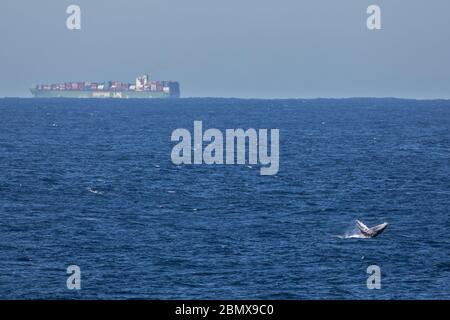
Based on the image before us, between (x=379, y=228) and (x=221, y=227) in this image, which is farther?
(x=221, y=227)

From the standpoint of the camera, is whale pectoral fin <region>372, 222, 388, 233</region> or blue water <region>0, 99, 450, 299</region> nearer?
blue water <region>0, 99, 450, 299</region>

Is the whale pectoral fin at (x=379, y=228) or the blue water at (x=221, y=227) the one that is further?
the whale pectoral fin at (x=379, y=228)

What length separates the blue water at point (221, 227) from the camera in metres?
49.6

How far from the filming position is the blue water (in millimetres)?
49594

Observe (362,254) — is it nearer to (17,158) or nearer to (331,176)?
(331,176)

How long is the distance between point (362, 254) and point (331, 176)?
51.5 m

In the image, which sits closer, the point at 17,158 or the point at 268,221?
the point at 268,221

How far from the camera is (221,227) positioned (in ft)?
228

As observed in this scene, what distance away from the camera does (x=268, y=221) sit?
73125mm

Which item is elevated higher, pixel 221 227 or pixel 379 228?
pixel 379 228
